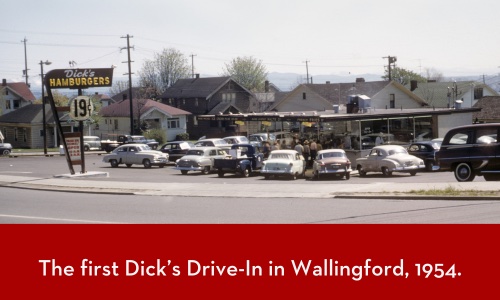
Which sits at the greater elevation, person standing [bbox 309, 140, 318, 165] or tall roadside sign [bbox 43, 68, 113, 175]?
tall roadside sign [bbox 43, 68, 113, 175]

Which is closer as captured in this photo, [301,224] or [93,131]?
[301,224]

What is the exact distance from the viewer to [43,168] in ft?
157

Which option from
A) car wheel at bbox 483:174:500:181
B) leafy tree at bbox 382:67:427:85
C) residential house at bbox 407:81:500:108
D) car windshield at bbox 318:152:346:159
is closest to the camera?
car wheel at bbox 483:174:500:181

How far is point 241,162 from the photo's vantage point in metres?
37.6

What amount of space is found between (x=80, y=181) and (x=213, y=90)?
5957 cm

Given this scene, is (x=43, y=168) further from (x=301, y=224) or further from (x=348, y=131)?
(x=301, y=224)

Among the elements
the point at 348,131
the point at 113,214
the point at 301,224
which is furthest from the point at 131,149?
the point at 301,224

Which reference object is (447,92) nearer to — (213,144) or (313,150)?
(213,144)

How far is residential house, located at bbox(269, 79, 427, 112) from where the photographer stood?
79944mm

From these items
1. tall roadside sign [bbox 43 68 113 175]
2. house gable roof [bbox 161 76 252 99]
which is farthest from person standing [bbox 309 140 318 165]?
house gable roof [bbox 161 76 252 99]

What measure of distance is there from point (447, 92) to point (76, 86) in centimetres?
7064

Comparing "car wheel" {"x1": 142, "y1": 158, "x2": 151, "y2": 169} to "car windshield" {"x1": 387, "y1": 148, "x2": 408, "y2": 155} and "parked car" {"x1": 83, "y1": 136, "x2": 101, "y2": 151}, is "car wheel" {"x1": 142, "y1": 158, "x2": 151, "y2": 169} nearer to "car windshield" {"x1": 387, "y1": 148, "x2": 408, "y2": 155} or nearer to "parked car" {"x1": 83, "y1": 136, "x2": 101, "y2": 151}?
"car windshield" {"x1": 387, "y1": 148, "x2": 408, "y2": 155}

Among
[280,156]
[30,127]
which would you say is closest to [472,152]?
[280,156]

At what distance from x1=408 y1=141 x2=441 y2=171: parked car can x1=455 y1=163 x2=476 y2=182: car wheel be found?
42.8ft
